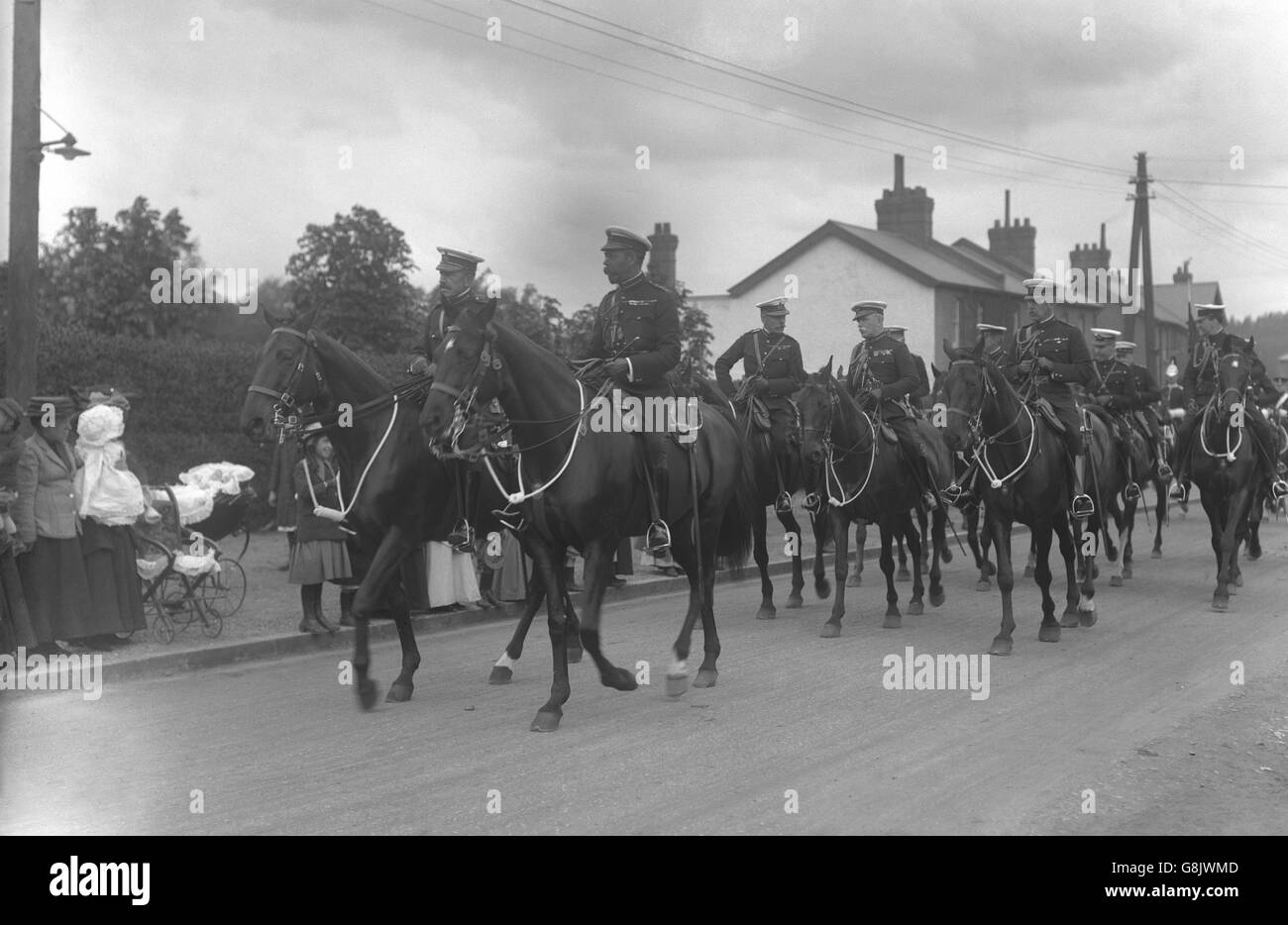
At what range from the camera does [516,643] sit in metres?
10.1

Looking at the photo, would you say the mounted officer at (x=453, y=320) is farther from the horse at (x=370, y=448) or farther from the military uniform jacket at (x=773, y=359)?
the military uniform jacket at (x=773, y=359)

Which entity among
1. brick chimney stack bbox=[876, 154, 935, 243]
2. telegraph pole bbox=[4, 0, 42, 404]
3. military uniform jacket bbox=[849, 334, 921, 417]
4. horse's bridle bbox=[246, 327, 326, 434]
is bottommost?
horse's bridle bbox=[246, 327, 326, 434]

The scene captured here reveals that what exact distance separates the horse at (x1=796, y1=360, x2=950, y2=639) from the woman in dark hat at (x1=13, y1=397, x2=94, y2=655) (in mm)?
5983

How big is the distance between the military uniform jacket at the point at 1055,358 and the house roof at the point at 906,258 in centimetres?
3181

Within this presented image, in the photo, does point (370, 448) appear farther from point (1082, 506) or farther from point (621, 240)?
point (1082, 506)

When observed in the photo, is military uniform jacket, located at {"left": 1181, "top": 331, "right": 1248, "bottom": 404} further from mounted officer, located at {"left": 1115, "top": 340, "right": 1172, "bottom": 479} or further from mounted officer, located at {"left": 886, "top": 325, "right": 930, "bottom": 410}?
mounted officer, located at {"left": 886, "top": 325, "right": 930, "bottom": 410}

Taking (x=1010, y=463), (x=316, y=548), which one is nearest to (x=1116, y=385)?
(x=1010, y=463)

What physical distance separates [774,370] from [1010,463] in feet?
9.25

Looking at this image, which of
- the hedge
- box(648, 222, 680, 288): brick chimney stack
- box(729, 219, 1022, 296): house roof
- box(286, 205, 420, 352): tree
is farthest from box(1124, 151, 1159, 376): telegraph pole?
the hedge

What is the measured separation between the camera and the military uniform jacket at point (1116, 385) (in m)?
15.9

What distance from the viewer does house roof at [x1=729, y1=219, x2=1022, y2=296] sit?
44.6m

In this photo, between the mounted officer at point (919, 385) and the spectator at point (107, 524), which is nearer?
the spectator at point (107, 524)

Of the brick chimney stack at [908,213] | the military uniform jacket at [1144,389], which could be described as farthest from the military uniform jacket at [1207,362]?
the brick chimney stack at [908,213]
